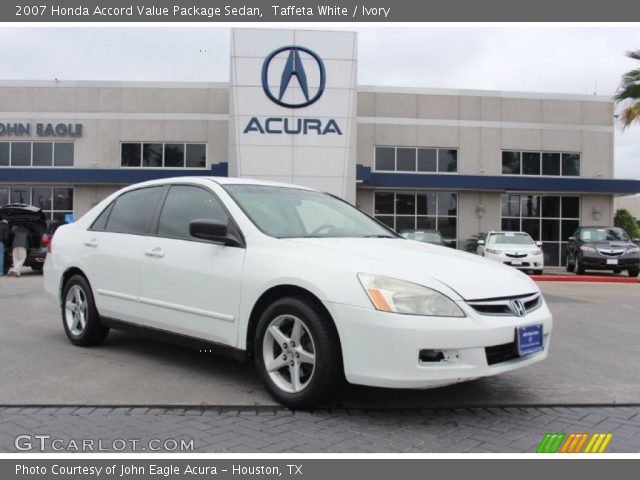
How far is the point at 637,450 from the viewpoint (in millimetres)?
3312

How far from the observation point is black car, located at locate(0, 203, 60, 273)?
1511 centimetres

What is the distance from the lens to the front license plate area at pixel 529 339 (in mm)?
3740

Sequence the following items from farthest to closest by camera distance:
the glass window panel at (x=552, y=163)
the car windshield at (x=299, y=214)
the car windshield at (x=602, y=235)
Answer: the glass window panel at (x=552, y=163)
the car windshield at (x=602, y=235)
the car windshield at (x=299, y=214)

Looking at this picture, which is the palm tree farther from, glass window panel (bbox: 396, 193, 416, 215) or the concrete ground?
the concrete ground

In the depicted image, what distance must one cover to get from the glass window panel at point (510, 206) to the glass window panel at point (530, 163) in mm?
1297

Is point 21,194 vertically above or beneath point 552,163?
beneath

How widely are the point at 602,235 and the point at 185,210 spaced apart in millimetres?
18060

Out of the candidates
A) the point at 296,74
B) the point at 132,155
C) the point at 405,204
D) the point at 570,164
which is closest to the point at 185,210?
the point at 296,74

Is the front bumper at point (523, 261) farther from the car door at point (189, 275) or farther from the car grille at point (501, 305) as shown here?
the car door at point (189, 275)

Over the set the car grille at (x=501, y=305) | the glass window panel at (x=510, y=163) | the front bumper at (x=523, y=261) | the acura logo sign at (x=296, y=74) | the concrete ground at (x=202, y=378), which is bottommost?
the concrete ground at (x=202, y=378)

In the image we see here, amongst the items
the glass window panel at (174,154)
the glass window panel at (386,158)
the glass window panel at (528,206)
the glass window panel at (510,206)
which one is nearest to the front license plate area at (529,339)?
the glass window panel at (386,158)

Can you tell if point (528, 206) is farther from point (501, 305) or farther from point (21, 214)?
point (501, 305)

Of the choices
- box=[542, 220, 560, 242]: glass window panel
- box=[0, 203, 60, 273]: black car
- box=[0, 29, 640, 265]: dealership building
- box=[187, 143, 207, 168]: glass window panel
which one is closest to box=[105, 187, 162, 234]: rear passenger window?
box=[0, 203, 60, 273]: black car

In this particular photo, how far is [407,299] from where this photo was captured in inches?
139
